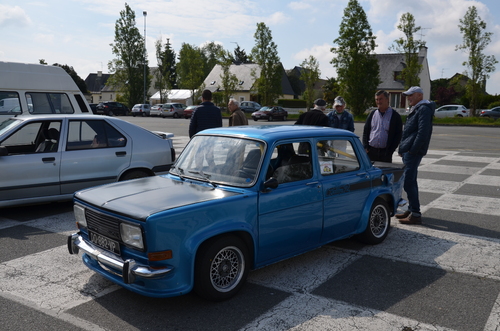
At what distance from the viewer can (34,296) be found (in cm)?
437

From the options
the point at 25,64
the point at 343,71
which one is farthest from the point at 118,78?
the point at 25,64

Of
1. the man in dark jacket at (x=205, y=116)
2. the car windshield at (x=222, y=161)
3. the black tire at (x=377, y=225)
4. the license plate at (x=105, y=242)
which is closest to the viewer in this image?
the license plate at (x=105, y=242)

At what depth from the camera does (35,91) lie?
11.5 m

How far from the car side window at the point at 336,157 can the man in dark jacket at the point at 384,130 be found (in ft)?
6.33

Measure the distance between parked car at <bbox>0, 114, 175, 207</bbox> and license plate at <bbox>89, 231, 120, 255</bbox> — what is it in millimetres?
3042

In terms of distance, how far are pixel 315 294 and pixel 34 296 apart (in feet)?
8.70

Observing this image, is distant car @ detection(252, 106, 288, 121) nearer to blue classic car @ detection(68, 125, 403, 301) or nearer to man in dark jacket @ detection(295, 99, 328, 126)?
man in dark jacket @ detection(295, 99, 328, 126)

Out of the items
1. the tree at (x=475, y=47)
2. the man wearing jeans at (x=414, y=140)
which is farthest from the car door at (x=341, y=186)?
the tree at (x=475, y=47)

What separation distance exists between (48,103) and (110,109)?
40806 mm

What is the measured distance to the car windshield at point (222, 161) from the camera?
182 inches

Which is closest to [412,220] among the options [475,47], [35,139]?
[35,139]

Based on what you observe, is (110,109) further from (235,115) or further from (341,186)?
(341,186)

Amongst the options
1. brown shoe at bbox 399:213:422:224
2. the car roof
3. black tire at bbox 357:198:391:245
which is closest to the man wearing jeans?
brown shoe at bbox 399:213:422:224

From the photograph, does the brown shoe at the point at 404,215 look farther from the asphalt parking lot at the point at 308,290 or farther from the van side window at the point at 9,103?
the van side window at the point at 9,103
